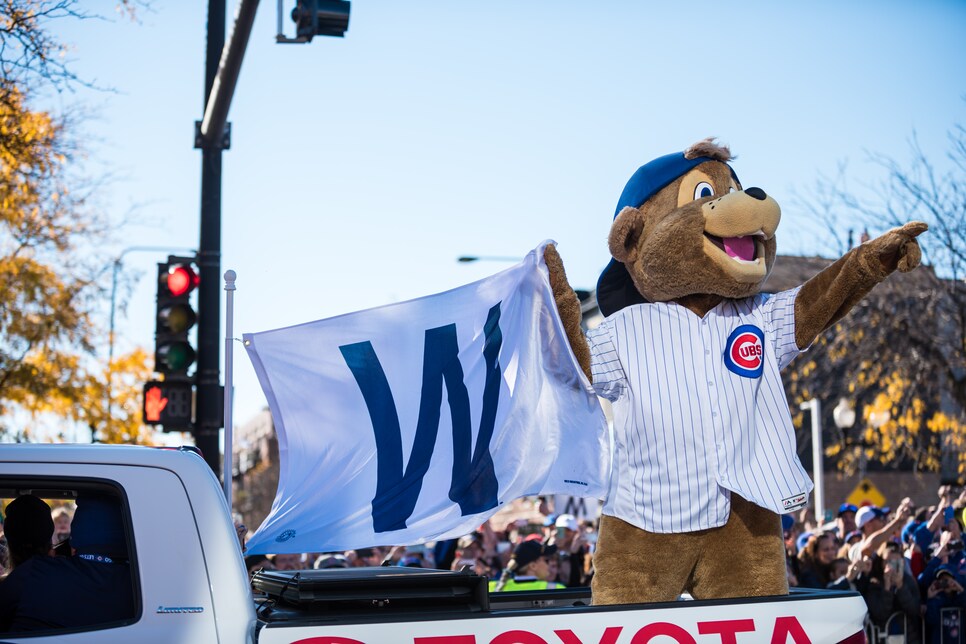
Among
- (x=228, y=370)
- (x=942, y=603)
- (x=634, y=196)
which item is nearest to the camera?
(x=228, y=370)

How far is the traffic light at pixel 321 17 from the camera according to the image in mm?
7184

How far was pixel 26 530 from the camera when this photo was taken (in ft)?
12.5

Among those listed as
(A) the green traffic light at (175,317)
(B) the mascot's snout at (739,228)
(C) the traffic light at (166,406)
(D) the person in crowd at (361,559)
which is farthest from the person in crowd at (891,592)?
(A) the green traffic light at (175,317)

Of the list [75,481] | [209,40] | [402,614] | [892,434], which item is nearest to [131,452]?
[75,481]

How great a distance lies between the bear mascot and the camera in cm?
475

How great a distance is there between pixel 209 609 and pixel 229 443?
1.23 metres

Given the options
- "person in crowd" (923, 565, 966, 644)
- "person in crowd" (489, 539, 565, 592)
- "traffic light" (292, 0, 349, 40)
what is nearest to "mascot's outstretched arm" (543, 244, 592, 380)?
"traffic light" (292, 0, 349, 40)

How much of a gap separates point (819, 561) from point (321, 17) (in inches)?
232

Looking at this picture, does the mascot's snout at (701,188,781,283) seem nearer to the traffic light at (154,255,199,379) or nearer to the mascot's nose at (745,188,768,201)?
the mascot's nose at (745,188,768,201)

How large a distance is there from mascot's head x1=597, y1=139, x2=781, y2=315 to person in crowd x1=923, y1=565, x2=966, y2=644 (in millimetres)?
5555

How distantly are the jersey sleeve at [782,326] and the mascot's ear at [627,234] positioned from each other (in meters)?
0.64

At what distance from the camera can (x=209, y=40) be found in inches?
375

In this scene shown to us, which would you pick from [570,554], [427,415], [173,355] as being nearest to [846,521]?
[570,554]

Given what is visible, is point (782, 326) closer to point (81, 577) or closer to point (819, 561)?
point (81, 577)
